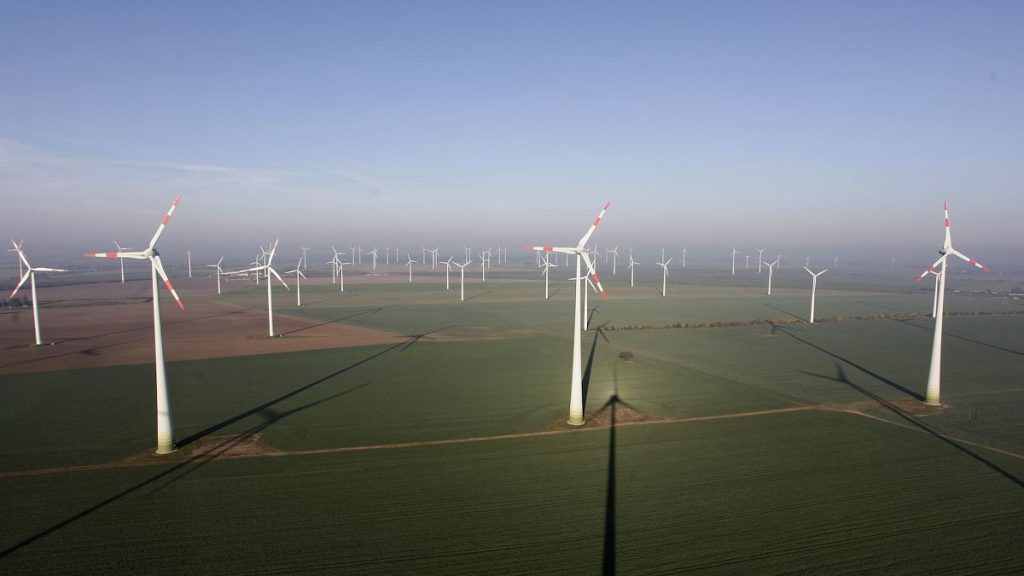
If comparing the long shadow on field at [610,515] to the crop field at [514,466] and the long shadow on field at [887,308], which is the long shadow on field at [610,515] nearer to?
the crop field at [514,466]

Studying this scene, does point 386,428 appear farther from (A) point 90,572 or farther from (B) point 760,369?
(B) point 760,369

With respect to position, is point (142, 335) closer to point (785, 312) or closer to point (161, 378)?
point (161, 378)

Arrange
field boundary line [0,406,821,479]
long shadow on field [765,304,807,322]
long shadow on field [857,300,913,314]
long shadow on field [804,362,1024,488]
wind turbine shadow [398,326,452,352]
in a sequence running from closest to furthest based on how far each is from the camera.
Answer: long shadow on field [804,362,1024,488], field boundary line [0,406,821,479], wind turbine shadow [398,326,452,352], long shadow on field [765,304,807,322], long shadow on field [857,300,913,314]

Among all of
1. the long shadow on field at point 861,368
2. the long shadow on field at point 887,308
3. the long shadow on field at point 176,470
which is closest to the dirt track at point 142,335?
the long shadow on field at point 176,470

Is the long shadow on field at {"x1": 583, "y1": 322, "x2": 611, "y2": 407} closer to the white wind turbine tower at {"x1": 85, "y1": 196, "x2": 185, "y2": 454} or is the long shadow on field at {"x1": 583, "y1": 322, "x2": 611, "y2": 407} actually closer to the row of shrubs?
the row of shrubs

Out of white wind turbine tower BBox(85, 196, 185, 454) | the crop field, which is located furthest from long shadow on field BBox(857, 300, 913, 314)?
white wind turbine tower BBox(85, 196, 185, 454)

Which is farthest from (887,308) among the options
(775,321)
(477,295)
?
(477,295)
